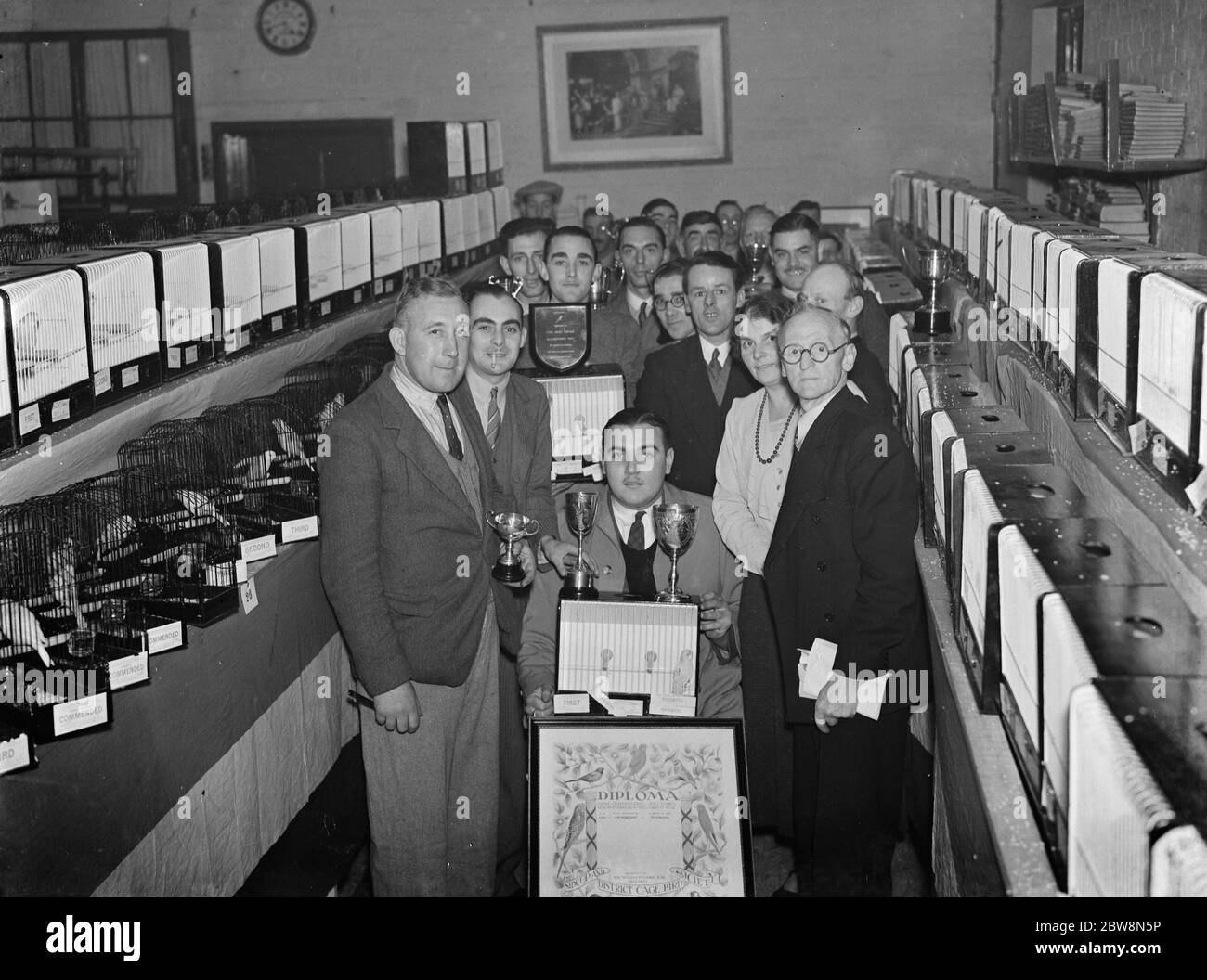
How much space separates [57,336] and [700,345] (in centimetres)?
178

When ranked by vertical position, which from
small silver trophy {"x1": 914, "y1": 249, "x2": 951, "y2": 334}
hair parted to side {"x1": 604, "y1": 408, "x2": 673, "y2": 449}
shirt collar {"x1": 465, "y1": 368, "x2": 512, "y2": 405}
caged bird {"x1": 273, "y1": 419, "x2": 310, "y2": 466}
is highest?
small silver trophy {"x1": 914, "y1": 249, "x2": 951, "y2": 334}

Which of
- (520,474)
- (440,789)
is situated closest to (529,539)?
(520,474)

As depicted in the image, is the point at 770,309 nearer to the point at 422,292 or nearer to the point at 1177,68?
the point at 422,292

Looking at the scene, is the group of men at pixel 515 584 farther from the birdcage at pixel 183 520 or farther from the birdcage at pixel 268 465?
the birdcage at pixel 268 465

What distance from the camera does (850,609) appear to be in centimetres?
272

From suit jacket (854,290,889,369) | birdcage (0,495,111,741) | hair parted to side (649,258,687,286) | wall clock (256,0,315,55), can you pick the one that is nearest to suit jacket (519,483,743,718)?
birdcage (0,495,111,741)

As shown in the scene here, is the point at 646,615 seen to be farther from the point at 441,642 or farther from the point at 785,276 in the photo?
the point at 785,276

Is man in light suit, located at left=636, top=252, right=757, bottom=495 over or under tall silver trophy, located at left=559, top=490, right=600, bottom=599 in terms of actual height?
over

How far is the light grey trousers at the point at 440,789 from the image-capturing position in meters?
2.95

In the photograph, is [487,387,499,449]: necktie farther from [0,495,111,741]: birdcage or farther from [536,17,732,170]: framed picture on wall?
[536,17,732,170]: framed picture on wall

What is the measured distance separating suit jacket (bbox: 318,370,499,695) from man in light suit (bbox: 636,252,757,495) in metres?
0.85

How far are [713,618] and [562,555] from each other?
40 centimetres

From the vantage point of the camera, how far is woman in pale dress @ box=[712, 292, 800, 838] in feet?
9.90
